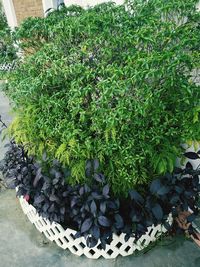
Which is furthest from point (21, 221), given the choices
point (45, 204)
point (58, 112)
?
point (58, 112)

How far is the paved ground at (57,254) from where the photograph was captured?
2.20m

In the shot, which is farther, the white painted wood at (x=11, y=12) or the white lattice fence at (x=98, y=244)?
the white painted wood at (x=11, y=12)

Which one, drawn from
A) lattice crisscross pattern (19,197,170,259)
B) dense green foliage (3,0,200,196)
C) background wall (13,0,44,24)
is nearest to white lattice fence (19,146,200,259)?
lattice crisscross pattern (19,197,170,259)

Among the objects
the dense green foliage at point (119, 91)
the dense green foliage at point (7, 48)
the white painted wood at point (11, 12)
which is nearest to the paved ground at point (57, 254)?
the dense green foliage at point (119, 91)

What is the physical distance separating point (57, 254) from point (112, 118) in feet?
4.83

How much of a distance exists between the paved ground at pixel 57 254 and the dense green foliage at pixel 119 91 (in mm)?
648

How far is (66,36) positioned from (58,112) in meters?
0.62

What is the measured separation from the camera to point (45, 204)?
2199 mm

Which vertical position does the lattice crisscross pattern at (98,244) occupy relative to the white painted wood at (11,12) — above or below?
below

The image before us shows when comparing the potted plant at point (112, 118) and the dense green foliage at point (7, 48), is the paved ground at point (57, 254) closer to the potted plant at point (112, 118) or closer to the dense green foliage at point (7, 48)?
the potted plant at point (112, 118)

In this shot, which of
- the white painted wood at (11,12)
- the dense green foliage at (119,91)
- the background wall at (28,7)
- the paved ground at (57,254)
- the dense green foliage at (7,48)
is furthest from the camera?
the white painted wood at (11,12)

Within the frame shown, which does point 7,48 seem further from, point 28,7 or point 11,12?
point 11,12

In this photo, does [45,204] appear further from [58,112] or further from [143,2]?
[143,2]

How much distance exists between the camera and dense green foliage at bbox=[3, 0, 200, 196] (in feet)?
5.36
